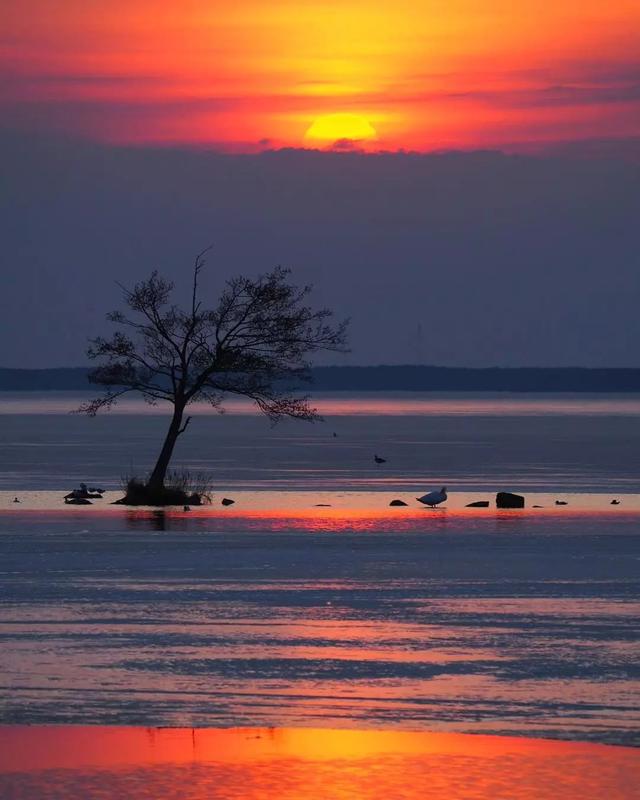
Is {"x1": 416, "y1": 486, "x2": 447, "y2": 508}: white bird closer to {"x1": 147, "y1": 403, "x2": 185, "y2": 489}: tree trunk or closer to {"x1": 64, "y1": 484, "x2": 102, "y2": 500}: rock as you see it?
{"x1": 147, "y1": 403, "x2": 185, "y2": 489}: tree trunk

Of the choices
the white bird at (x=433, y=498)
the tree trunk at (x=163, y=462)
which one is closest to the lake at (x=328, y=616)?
the white bird at (x=433, y=498)

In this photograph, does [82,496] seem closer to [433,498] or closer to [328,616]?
[433,498]

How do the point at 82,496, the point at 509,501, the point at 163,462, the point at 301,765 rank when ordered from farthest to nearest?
1. the point at 82,496
2. the point at 163,462
3. the point at 509,501
4. the point at 301,765

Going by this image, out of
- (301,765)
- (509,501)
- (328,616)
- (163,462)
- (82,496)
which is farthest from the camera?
(82,496)

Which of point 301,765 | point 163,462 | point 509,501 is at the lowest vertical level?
point 301,765

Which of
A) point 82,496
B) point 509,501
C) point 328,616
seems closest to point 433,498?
point 509,501

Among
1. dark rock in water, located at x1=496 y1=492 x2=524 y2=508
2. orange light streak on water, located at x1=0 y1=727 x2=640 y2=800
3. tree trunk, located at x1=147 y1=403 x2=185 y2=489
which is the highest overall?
tree trunk, located at x1=147 y1=403 x2=185 y2=489

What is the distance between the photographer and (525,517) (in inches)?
1570

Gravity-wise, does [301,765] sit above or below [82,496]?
below

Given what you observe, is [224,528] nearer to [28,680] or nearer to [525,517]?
[525,517]

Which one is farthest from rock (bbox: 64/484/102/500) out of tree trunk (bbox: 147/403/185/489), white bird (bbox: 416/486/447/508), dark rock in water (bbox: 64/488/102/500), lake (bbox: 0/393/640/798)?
white bird (bbox: 416/486/447/508)

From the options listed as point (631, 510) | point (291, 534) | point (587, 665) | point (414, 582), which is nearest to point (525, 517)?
point (631, 510)

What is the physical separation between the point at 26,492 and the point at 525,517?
55.2 ft

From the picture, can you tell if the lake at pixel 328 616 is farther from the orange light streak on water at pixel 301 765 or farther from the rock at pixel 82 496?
the rock at pixel 82 496
